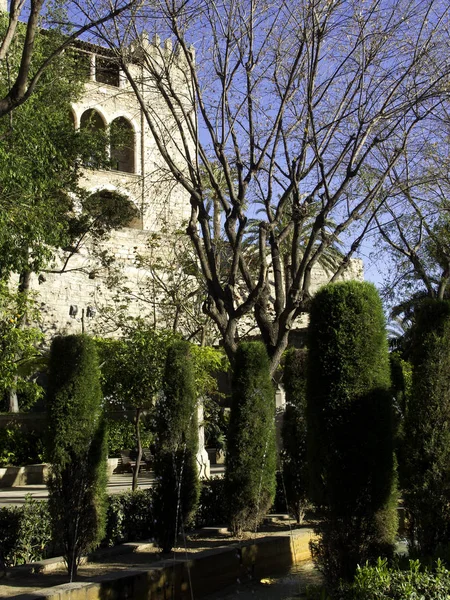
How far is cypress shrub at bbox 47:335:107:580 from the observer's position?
764 cm

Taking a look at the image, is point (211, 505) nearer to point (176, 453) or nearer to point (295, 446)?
point (295, 446)

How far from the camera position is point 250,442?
9.36 meters

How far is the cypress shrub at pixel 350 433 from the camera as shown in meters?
6.21

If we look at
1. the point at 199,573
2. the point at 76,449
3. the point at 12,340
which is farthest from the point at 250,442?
the point at 12,340

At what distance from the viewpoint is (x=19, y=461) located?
19.2 metres

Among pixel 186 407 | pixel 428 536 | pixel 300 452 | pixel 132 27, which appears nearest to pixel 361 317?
pixel 428 536

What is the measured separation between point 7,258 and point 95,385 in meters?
5.16

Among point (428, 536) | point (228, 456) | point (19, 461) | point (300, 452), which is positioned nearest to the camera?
point (428, 536)

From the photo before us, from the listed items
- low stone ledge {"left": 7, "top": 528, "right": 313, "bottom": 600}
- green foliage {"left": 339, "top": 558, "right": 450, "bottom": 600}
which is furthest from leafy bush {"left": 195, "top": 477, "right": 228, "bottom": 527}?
green foliage {"left": 339, "top": 558, "right": 450, "bottom": 600}

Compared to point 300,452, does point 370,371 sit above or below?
above

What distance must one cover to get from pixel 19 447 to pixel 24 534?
12.0 meters

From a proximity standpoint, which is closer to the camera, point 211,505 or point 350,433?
point 350,433

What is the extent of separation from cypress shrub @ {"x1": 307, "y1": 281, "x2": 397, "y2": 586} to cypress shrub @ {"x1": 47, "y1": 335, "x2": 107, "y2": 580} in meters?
2.60

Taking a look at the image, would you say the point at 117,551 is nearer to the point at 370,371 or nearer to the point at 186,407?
the point at 186,407
